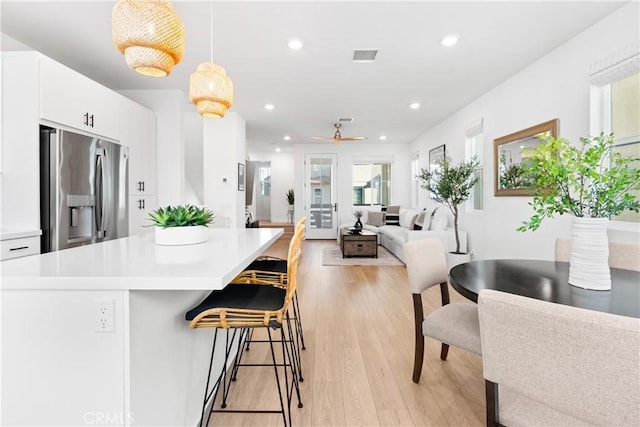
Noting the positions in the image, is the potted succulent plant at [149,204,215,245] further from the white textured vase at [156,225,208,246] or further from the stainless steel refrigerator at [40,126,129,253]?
the stainless steel refrigerator at [40,126,129,253]

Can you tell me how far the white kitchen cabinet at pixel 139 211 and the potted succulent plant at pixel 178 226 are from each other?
2325 mm

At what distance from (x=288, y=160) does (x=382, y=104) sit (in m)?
6.31

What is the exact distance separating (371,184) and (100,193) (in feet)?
22.0

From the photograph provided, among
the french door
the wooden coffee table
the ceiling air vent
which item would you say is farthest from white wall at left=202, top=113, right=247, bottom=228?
the french door

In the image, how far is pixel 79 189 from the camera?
2.82m

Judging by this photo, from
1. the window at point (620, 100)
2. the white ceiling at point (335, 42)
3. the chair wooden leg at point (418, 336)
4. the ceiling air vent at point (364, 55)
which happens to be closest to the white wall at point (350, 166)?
the white ceiling at point (335, 42)

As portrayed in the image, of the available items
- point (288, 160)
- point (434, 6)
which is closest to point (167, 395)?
point (434, 6)

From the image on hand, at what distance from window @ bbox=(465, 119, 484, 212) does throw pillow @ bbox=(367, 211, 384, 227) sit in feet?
9.49

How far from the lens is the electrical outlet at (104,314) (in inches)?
40.3

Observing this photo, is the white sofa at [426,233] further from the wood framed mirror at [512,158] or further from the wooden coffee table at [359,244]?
the wood framed mirror at [512,158]

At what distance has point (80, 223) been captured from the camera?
9.45ft

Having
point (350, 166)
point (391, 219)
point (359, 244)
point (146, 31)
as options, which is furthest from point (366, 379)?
point (350, 166)

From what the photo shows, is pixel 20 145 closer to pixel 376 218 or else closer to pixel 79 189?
pixel 79 189

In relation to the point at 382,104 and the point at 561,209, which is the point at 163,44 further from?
the point at 382,104
